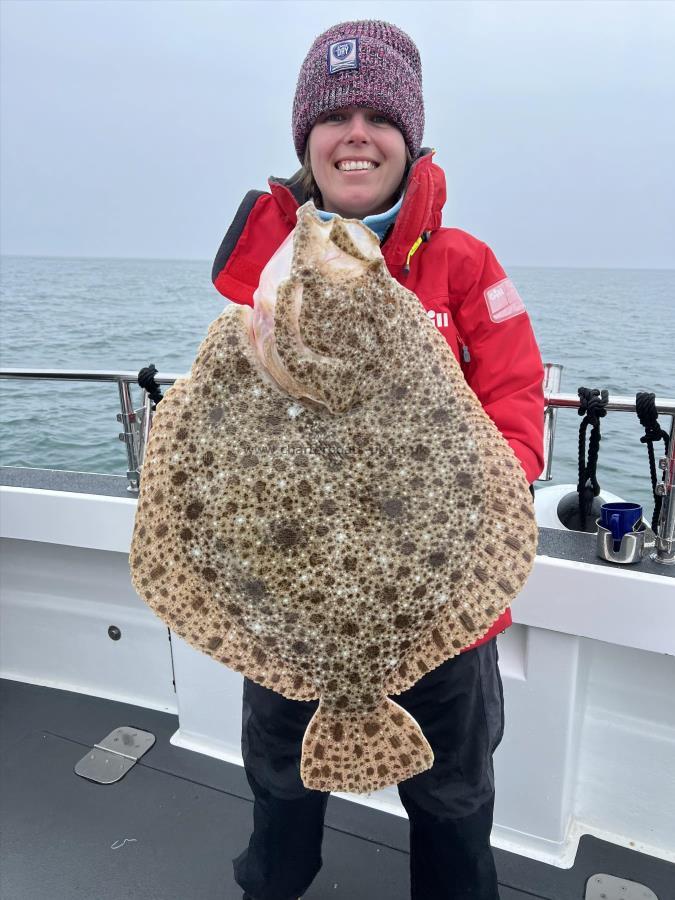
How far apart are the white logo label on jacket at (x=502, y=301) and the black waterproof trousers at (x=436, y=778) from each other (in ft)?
2.89

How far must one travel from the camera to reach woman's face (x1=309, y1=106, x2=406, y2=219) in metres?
1.66

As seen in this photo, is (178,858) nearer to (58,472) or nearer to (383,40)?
(58,472)

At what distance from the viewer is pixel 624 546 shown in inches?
91.1

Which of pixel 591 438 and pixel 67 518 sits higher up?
pixel 591 438

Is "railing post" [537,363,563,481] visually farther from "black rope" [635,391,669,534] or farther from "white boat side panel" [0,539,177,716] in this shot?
"white boat side panel" [0,539,177,716]

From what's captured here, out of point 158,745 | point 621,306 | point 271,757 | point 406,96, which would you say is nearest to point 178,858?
point 158,745

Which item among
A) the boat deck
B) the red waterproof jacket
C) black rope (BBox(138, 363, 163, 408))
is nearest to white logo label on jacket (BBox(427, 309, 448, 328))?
the red waterproof jacket

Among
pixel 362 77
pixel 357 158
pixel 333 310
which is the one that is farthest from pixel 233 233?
pixel 333 310

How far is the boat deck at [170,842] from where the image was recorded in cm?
245

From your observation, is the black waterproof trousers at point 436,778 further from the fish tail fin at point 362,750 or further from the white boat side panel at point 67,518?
the white boat side panel at point 67,518

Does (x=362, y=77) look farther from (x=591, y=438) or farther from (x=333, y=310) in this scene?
(x=591, y=438)

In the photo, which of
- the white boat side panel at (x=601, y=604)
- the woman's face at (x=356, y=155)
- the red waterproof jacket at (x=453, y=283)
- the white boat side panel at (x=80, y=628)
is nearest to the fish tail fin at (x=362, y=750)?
the red waterproof jacket at (x=453, y=283)

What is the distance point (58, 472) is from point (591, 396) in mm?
2749

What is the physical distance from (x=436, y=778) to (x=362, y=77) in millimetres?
1843
